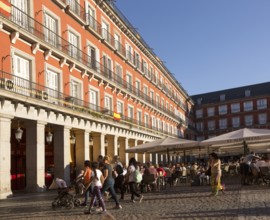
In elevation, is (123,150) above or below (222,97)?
below

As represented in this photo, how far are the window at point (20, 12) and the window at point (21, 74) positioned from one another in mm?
1642

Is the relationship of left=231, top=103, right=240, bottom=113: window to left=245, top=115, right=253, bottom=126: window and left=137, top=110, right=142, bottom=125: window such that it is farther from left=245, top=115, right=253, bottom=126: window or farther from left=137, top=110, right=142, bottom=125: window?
left=137, top=110, right=142, bottom=125: window

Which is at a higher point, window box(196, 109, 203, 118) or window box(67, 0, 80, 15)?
window box(67, 0, 80, 15)

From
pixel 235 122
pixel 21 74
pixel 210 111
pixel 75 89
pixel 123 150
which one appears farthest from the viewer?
pixel 210 111

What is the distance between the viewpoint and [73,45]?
83.0 ft

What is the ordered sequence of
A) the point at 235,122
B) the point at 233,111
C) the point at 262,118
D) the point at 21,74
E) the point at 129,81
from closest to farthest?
1. the point at 21,74
2. the point at 129,81
3. the point at 262,118
4. the point at 235,122
5. the point at 233,111

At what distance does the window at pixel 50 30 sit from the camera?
22.2 metres

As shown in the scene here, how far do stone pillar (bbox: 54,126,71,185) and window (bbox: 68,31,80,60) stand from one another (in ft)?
16.9

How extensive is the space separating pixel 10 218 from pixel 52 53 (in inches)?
513

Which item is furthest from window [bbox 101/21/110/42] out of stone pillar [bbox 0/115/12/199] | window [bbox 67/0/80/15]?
stone pillar [bbox 0/115/12/199]

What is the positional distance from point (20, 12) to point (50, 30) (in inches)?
105

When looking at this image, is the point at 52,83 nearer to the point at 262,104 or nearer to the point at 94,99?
the point at 94,99

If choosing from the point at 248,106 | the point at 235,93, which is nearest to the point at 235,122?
the point at 248,106

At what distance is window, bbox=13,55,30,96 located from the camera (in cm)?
1895
